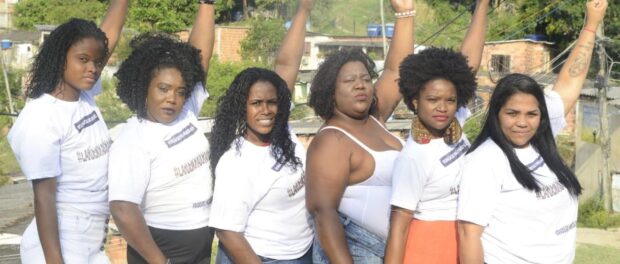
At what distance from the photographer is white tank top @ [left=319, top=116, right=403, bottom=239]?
398cm

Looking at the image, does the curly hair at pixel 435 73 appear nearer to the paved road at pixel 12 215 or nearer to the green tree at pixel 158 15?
the paved road at pixel 12 215

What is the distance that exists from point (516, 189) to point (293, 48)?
147 centimetres

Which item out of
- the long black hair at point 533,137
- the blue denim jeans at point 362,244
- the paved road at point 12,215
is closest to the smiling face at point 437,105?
the long black hair at point 533,137

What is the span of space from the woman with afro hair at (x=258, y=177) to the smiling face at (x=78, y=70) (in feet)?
1.97

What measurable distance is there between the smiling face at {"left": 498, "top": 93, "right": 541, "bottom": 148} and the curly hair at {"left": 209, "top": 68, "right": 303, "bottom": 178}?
0.94 meters

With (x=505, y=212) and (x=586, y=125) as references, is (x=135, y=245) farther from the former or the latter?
(x=586, y=125)

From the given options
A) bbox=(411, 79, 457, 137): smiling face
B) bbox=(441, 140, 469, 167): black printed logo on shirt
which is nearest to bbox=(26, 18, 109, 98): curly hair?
bbox=(411, 79, 457, 137): smiling face

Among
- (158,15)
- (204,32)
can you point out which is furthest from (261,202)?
(158,15)

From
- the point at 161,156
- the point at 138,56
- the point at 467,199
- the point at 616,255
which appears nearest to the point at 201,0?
the point at 138,56

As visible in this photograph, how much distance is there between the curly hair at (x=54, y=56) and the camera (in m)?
3.93

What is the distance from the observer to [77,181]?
156 inches

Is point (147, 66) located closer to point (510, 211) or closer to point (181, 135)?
point (181, 135)

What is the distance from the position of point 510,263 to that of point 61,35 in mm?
2163

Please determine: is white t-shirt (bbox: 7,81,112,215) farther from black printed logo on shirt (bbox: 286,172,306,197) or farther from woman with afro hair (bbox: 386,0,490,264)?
woman with afro hair (bbox: 386,0,490,264)
